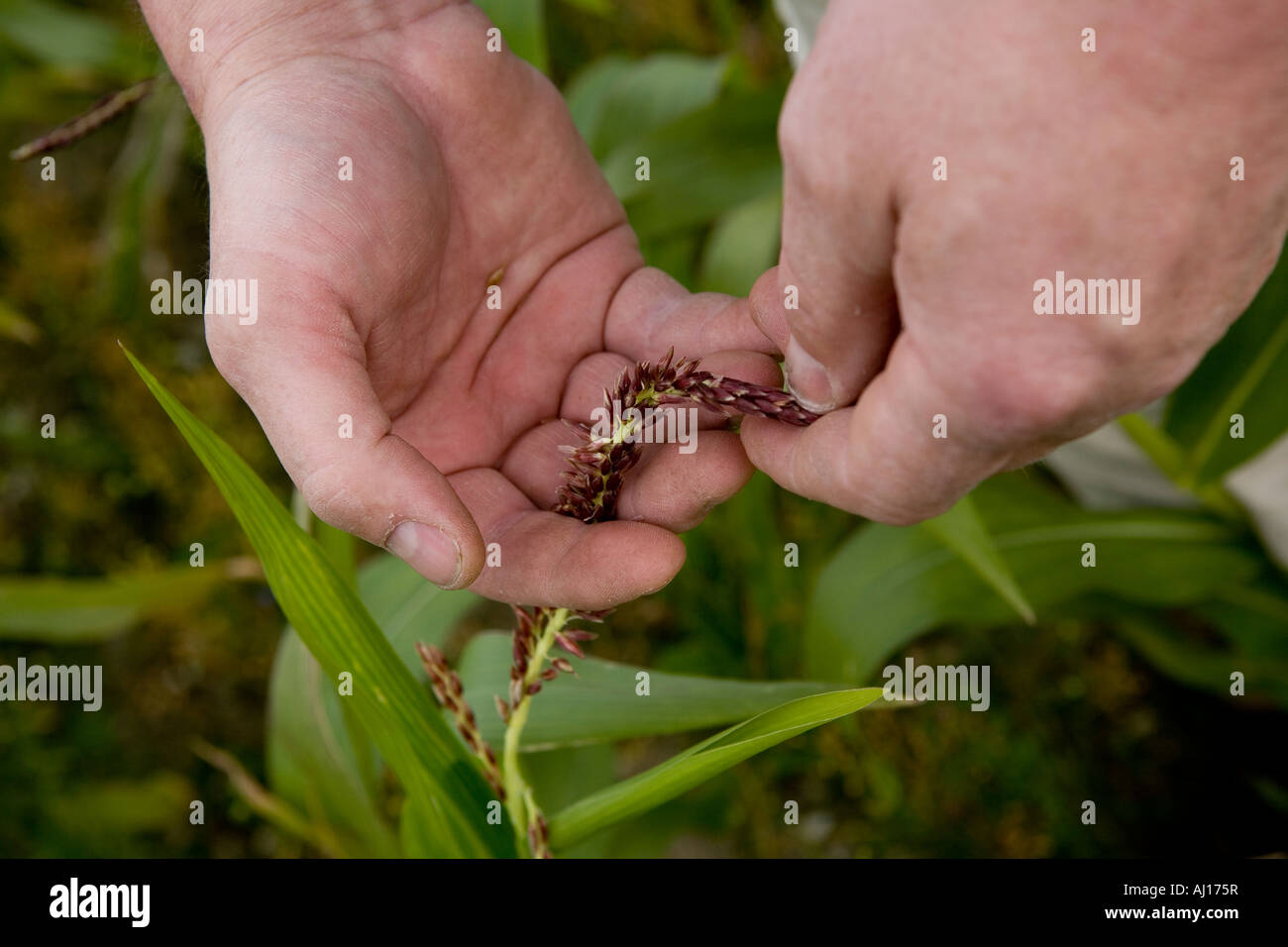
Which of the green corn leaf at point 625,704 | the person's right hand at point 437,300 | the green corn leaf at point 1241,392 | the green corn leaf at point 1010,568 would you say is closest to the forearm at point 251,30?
the person's right hand at point 437,300

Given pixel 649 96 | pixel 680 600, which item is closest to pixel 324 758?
pixel 680 600

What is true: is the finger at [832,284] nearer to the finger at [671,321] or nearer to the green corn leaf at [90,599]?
the finger at [671,321]

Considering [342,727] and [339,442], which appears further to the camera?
[342,727]

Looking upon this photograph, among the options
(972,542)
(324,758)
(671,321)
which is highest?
(671,321)

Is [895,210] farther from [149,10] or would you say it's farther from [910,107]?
[149,10]

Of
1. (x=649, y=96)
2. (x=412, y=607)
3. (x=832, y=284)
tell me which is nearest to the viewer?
(x=832, y=284)

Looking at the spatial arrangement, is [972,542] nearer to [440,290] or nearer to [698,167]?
[440,290]

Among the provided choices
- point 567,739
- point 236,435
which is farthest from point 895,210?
point 236,435

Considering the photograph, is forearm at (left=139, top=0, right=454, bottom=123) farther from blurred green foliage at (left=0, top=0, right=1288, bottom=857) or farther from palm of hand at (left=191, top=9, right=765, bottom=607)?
blurred green foliage at (left=0, top=0, right=1288, bottom=857)
